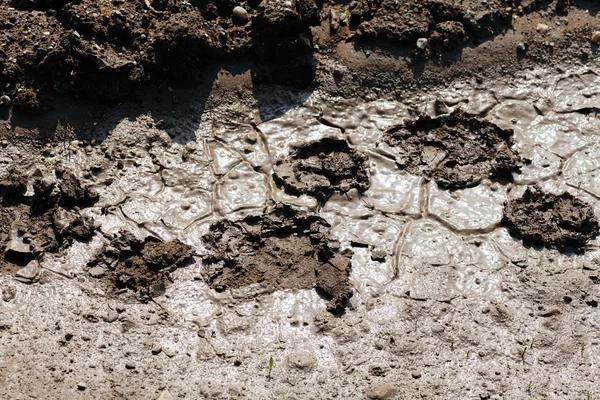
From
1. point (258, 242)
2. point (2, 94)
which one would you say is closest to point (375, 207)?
point (258, 242)

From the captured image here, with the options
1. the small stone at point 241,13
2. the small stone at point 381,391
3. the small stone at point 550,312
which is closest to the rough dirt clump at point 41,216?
the small stone at point 241,13

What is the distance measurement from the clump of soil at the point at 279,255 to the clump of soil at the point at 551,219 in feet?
4.53

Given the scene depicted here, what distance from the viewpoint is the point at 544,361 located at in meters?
5.15

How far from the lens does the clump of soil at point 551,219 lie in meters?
5.82

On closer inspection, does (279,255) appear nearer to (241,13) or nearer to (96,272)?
(96,272)

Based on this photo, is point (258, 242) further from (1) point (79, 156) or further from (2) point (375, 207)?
(1) point (79, 156)

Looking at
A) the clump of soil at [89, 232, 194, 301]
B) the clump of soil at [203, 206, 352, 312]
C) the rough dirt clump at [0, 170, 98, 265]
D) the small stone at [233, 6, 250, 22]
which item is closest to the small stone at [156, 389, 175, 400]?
the clump of soil at [89, 232, 194, 301]

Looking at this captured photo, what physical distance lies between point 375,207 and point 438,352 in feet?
4.34

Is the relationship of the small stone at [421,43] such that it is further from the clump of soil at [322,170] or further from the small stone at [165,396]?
the small stone at [165,396]

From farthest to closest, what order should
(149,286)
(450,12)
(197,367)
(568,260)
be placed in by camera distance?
(450,12)
(568,260)
(149,286)
(197,367)

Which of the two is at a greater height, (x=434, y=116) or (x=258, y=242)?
(x=434, y=116)

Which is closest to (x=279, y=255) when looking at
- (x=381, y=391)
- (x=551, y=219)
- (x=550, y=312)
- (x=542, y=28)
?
(x=381, y=391)

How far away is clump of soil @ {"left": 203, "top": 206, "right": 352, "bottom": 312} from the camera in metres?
5.46

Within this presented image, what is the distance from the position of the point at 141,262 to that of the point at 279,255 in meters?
1.00
